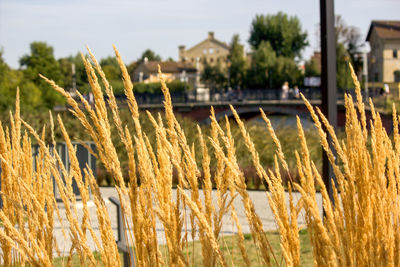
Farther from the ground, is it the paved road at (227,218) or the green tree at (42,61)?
the green tree at (42,61)

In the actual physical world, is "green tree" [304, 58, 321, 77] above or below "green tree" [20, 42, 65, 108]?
below

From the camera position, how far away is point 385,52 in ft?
208

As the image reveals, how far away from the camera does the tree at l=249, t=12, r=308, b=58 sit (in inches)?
2756

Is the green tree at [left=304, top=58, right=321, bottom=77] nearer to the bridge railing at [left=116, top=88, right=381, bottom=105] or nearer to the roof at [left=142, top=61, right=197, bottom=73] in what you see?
the bridge railing at [left=116, top=88, right=381, bottom=105]

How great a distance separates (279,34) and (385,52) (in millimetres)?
12728

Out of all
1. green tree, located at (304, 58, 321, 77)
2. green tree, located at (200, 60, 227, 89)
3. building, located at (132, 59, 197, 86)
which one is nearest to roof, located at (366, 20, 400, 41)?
green tree, located at (304, 58, 321, 77)

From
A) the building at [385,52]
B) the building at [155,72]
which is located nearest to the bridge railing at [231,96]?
the building at [385,52]

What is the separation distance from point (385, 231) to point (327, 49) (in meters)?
2.29

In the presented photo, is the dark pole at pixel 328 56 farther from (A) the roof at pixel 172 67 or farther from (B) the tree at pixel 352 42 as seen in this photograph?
(A) the roof at pixel 172 67

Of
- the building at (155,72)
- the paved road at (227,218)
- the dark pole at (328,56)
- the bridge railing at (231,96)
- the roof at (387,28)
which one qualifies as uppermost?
the roof at (387,28)

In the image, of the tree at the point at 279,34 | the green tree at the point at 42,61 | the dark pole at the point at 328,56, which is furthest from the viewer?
the tree at the point at 279,34

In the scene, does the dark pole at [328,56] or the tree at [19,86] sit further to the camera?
the tree at [19,86]

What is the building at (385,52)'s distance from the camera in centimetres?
6013

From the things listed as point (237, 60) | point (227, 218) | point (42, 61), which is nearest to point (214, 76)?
point (237, 60)
